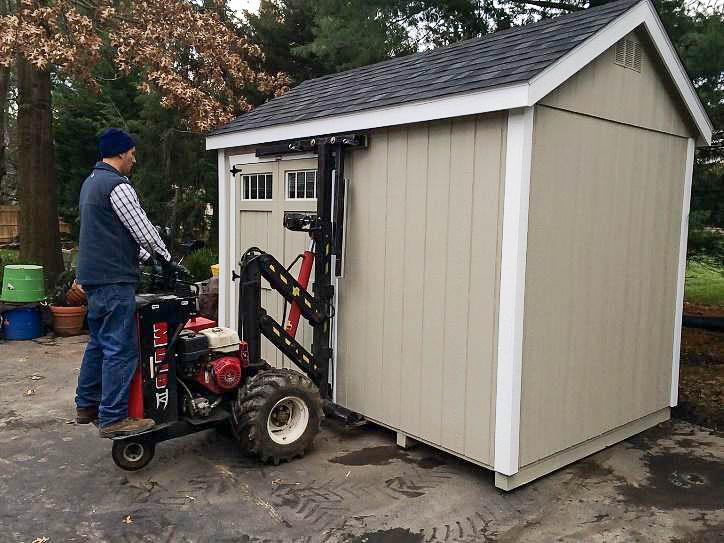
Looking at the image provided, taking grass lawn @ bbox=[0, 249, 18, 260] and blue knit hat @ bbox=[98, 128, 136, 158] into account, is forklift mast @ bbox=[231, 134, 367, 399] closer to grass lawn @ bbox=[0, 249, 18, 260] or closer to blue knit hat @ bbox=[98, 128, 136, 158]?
blue knit hat @ bbox=[98, 128, 136, 158]

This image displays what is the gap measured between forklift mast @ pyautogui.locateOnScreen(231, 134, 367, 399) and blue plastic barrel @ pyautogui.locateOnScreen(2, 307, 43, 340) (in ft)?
14.7

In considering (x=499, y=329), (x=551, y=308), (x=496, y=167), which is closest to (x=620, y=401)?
(x=551, y=308)

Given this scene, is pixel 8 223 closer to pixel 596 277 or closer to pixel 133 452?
pixel 133 452

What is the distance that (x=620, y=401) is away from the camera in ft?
14.3

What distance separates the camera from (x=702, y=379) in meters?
5.81

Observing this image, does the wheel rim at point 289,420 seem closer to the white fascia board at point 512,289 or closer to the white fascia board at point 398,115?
the white fascia board at point 512,289

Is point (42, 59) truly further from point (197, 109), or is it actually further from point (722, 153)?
point (722, 153)

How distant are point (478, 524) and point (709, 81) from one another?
4800mm

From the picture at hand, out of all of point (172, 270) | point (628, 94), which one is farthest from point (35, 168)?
point (628, 94)

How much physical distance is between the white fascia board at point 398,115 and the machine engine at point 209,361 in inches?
64.6

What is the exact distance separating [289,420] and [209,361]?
2.15 ft

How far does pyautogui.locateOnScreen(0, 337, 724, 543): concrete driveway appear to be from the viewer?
316cm

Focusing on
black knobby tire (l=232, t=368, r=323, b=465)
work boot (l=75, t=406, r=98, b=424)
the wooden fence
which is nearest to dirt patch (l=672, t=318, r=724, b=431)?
black knobby tire (l=232, t=368, r=323, b=465)

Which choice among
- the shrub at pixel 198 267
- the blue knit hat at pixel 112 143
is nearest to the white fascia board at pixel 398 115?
the blue knit hat at pixel 112 143
